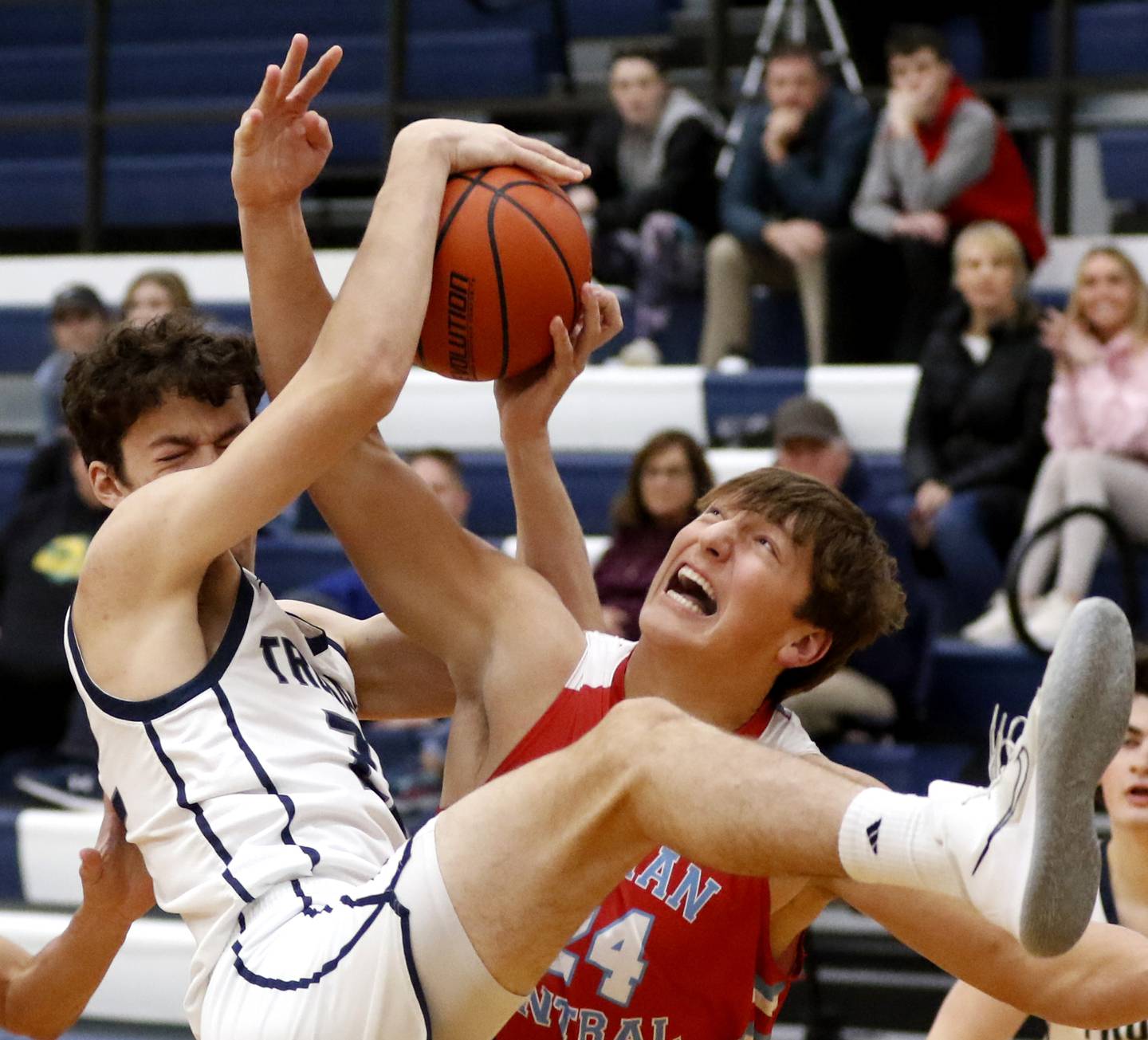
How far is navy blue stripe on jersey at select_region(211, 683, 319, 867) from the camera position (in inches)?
91.9

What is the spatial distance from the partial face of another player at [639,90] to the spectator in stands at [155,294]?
170 centimetres

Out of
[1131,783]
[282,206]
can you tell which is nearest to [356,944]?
[282,206]

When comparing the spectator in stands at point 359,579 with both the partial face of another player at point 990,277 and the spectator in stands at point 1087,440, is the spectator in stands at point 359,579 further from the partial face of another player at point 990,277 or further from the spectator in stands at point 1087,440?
the partial face of another player at point 990,277

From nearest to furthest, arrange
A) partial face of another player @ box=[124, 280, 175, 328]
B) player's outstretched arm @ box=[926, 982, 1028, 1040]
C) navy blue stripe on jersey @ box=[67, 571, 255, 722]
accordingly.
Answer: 1. navy blue stripe on jersey @ box=[67, 571, 255, 722]
2. player's outstretched arm @ box=[926, 982, 1028, 1040]
3. partial face of another player @ box=[124, 280, 175, 328]

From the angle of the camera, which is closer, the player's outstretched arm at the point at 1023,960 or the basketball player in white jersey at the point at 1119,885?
the player's outstretched arm at the point at 1023,960

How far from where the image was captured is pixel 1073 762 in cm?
191

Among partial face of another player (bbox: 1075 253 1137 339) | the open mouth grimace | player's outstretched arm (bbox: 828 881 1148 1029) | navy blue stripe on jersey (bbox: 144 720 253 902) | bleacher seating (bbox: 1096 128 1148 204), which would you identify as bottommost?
player's outstretched arm (bbox: 828 881 1148 1029)

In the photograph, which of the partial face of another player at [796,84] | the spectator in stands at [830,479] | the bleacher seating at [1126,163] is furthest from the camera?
the bleacher seating at [1126,163]

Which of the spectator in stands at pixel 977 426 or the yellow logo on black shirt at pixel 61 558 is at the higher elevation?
the spectator in stands at pixel 977 426

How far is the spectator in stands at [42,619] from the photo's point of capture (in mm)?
5496

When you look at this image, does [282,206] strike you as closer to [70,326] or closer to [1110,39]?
[70,326]

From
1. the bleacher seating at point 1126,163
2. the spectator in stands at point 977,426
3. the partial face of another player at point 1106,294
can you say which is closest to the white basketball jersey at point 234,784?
the spectator in stands at point 977,426

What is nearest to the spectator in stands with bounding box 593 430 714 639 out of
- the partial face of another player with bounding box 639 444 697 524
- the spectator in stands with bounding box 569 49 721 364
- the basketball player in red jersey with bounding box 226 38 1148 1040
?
the partial face of another player with bounding box 639 444 697 524

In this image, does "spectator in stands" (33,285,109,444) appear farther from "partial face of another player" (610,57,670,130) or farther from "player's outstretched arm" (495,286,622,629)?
"player's outstretched arm" (495,286,622,629)
